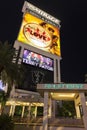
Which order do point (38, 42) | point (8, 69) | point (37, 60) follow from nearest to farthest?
point (8, 69) < point (37, 60) < point (38, 42)

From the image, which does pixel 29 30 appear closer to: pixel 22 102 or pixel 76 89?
pixel 22 102

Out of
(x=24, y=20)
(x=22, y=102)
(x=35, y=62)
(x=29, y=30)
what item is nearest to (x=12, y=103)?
(x=22, y=102)

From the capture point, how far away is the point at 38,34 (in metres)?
57.6

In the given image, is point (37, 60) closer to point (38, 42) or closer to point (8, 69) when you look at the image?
point (38, 42)

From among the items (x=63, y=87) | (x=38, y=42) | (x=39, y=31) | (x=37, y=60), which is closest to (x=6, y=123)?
(x=63, y=87)

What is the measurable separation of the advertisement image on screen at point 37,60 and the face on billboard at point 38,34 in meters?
3.54

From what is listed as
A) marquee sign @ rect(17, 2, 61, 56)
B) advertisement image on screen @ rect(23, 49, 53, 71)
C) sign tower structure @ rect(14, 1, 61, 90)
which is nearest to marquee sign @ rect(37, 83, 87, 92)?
sign tower structure @ rect(14, 1, 61, 90)

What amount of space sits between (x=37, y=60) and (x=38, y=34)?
1071 centimetres

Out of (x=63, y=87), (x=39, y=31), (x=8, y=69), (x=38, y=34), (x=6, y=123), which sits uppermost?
(x=39, y=31)

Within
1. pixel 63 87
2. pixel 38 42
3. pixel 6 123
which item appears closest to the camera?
pixel 6 123

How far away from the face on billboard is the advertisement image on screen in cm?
354

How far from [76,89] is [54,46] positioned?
130 ft

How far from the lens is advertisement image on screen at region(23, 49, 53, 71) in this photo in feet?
164

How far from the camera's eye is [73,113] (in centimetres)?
4641
